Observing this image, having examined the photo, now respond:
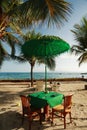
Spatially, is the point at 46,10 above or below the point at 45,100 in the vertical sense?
above

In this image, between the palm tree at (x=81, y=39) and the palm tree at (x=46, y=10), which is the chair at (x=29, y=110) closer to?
the palm tree at (x=46, y=10)

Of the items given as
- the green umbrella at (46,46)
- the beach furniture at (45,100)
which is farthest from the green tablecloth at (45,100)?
the green umbrella at (46,46)

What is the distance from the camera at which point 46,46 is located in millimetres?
7707

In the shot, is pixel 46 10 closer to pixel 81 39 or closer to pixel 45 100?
pixel 45 100

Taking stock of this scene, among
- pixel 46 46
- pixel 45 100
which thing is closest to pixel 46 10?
pixel 46 46

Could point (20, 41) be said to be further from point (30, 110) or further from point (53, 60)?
point (30, 110)

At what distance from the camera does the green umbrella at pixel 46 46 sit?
24.3 feet

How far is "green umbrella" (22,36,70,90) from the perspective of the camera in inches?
292

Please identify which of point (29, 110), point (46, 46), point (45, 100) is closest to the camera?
point (29, 110)

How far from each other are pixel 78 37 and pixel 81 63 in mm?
3132

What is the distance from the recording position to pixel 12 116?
7984 mm

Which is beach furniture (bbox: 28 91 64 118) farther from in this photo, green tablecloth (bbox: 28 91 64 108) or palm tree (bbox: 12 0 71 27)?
→ palm tree (bbox: 12 0 71 27)

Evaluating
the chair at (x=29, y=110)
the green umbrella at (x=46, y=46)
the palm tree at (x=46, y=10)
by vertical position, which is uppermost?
the palm tree at (x=46, y=10)

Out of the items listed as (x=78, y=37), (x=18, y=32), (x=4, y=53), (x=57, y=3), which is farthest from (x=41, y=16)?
(x=4, y=53)
